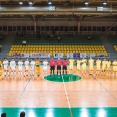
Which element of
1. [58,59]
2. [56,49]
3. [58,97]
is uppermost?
[56,49]

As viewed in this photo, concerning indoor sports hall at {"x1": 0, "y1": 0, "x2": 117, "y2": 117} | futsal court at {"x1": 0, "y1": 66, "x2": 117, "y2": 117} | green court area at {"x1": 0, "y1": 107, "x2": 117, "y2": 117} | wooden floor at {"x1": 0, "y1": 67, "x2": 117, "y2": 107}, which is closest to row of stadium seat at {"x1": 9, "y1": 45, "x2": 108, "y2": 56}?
indoor sports hall at {"x1": 0, "y1": 0, "x2": 117, "y2": 117}

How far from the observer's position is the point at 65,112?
9.72 metres

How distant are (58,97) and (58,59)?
734 cm

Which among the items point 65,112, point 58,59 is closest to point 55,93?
point 65,112

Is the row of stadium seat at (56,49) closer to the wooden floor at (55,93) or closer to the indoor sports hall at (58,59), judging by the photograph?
the indoor sports hall at (58,59)

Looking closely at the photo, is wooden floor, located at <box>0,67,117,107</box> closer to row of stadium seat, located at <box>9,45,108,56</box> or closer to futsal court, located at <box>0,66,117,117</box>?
futsal court, located at <box>0,66,117,117</box>

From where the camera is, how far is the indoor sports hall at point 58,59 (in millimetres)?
10812

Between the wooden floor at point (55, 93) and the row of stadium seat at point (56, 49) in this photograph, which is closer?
the wooden floor at point (55, 93)

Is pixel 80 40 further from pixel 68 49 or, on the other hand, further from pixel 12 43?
pixel 12 43

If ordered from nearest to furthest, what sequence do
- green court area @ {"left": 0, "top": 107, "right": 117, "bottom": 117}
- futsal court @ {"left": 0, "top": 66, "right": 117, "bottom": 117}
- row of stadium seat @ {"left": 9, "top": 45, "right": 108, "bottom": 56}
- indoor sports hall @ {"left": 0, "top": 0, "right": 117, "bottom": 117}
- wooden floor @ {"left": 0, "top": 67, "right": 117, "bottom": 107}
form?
green court area @ {"left": 0, "top": 107, "right": 117, "bottom": 117} < futsal court @ {"left": 0, "top": 66, "right": 117, "bottom": 117} < indoor sports hall @ {"left": 0, "top": 0, "right": 117, "bottom": 117} < wooden floor @ {"left": 0, "top": 67, "right": 117, "bottom": 107} < row of stadium seat @ {"left": 9, "top": 45, "right": 108, "bottom": 56}

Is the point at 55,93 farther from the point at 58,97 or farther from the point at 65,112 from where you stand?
the point at 65,112

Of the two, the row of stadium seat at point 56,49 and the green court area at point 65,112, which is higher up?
the row of stadium seat at point 56,49

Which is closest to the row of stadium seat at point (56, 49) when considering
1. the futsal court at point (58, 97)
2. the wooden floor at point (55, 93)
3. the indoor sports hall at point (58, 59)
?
the indoor sports hall at point (58, 59)

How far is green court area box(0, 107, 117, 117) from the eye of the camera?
30.7 ft
